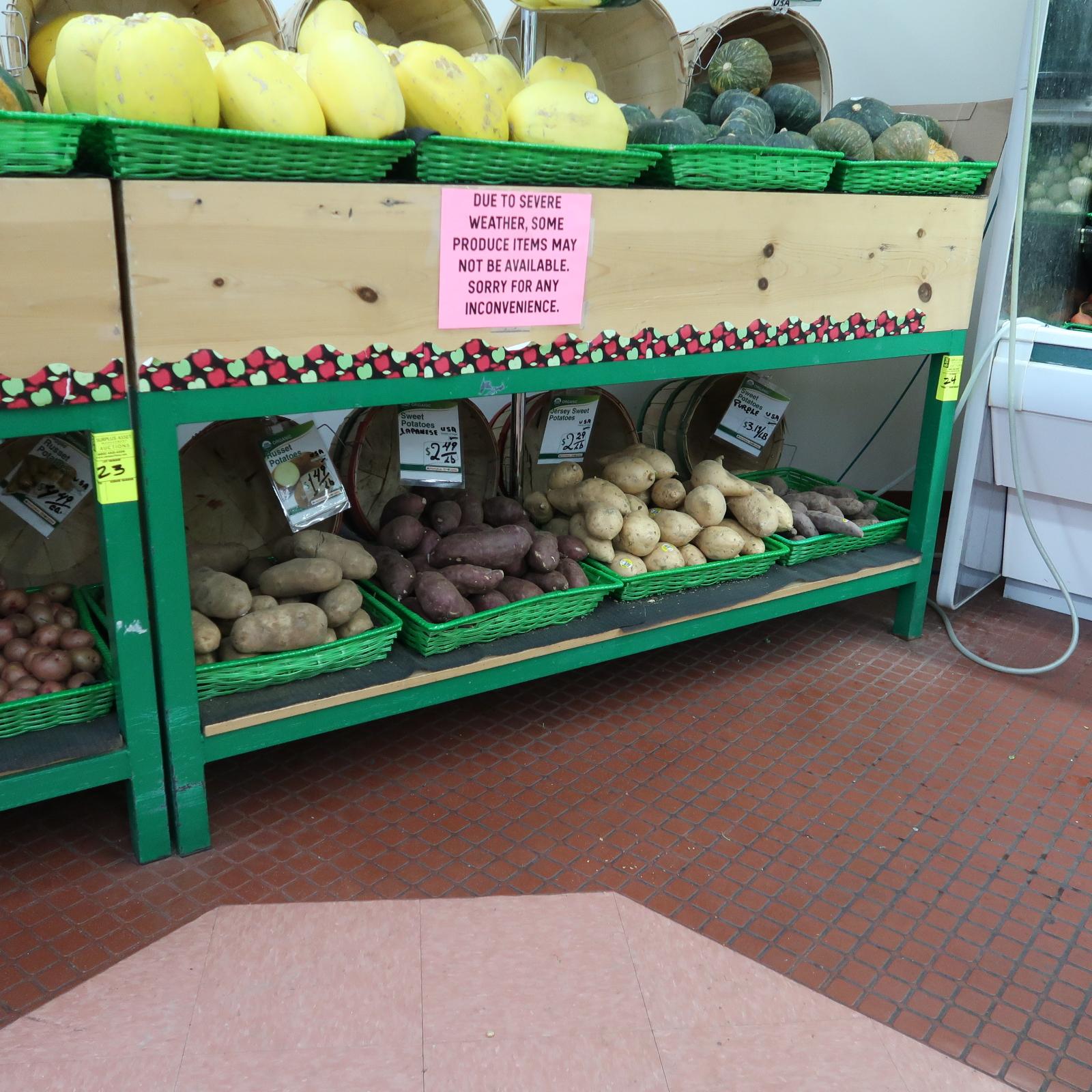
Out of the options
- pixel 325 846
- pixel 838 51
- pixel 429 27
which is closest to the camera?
pixel 325 846

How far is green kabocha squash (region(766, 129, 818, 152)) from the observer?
2.41m

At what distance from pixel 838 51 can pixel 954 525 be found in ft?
6.29

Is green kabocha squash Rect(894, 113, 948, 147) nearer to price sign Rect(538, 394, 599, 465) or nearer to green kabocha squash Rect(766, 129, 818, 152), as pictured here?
green kabocha squash Rect(766, 129, 818, 152)

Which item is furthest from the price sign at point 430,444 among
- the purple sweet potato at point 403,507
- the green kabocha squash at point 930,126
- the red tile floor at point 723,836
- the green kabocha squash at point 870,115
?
the green kabocha squash at point 930,126

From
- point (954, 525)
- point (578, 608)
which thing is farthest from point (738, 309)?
point (954, 525)

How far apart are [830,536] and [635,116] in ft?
4.26

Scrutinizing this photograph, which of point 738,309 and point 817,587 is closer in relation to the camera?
point 738,309

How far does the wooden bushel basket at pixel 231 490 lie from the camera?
2.54 meters

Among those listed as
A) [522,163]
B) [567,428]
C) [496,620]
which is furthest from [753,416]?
[522,163]

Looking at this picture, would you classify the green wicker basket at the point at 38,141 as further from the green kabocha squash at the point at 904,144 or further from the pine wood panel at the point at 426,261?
the green kabocha squash at the point at 904,144

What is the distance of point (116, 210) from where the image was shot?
1606 mm

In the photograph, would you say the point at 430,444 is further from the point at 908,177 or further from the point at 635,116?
the point at 908,177

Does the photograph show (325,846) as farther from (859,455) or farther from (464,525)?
(859,455)

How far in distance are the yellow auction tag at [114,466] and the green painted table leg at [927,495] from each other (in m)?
2.23
